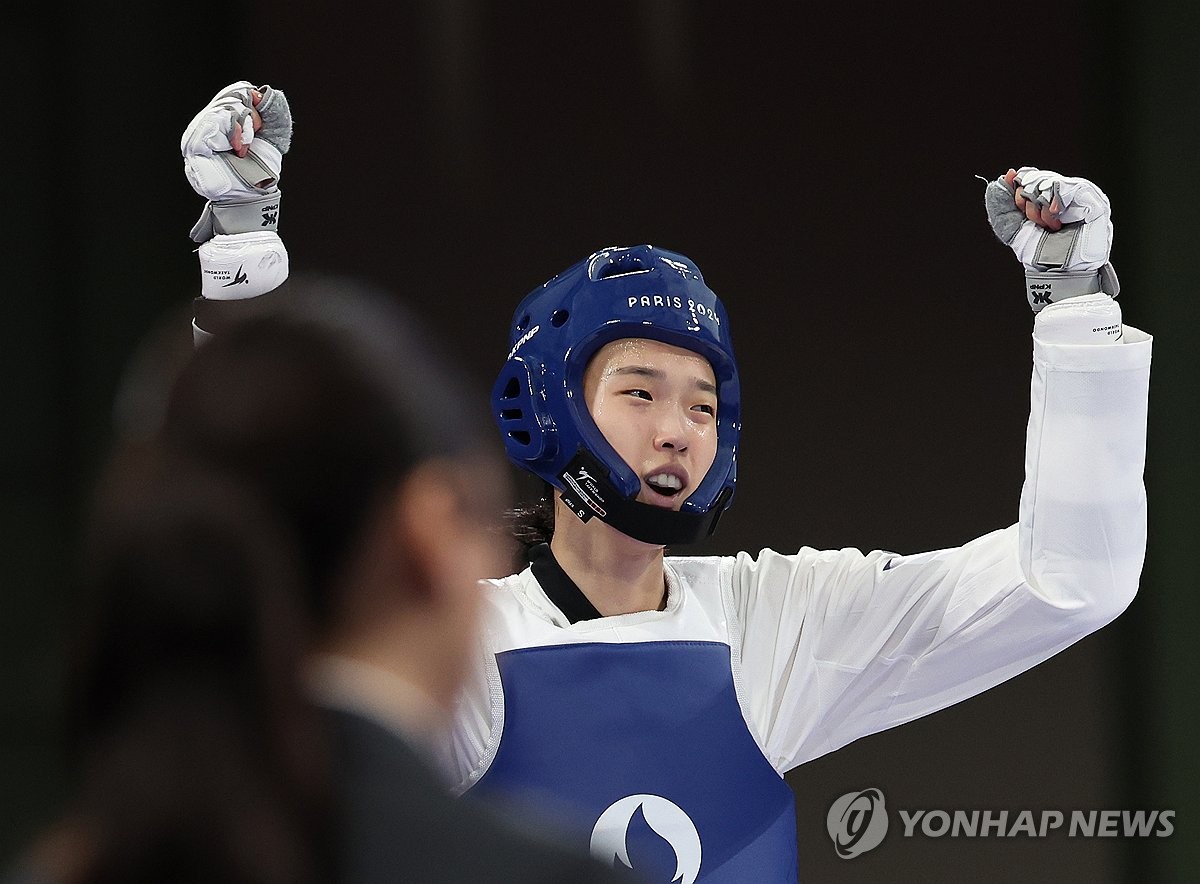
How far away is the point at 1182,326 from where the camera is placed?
11.3 ft

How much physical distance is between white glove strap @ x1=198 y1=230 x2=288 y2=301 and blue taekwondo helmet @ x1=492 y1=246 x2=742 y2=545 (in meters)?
0.35

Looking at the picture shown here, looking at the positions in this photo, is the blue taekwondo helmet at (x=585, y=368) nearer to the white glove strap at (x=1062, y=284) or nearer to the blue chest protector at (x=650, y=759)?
the blue chest protector at (x=650, y=759)

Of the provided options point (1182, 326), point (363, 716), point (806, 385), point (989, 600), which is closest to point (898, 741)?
point (806, 385)

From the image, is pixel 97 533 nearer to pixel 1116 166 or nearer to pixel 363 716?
pixel 363 716

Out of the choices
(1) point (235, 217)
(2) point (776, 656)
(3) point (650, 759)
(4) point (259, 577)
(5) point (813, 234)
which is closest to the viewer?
(4) point (259, 577)

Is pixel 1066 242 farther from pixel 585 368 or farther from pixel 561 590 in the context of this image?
pixel 561 590

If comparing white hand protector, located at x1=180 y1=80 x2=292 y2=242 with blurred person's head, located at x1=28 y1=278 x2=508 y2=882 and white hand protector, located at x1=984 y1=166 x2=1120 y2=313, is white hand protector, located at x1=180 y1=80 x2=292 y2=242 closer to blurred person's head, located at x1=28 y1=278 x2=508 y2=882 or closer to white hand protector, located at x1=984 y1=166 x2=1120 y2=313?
white hand protector, located at x1=984 y1=166 x2=1120 y2=313

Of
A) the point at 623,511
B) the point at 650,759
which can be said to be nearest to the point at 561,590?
the point at 623,511

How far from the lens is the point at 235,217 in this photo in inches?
86.7

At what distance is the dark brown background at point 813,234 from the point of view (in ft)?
11.4

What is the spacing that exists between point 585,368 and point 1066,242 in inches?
24.8

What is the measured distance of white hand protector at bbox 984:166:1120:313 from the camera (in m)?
2.02

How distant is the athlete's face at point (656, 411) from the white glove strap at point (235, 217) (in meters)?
0.51

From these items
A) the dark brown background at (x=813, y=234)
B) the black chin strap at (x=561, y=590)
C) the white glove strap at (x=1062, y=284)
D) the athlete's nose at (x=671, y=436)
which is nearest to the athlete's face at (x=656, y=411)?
the athlete's nose at (x=671, y=436)
